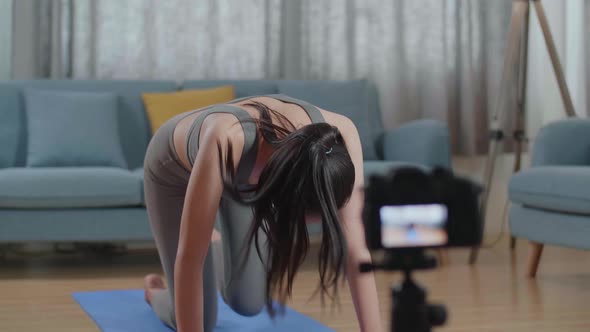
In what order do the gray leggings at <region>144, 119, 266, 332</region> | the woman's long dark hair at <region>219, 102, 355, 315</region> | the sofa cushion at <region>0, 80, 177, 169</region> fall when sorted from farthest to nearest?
the sofa cushion at <region>0, 80, 177, 169</region> → the gray leggings at <region>144, 119, 266, 332</region> → the woman's long dark hair at <region>219, 102, 355, 315</region>

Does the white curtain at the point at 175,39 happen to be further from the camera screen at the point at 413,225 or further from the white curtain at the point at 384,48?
the camera screen at the point at 413,225

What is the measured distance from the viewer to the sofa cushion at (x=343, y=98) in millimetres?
4125

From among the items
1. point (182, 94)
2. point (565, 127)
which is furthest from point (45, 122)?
point (565, 127)

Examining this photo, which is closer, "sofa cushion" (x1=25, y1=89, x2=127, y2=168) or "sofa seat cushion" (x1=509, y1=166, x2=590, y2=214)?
"sofa seat cushion" (x1=509, y1=166, x2=590, y2=214)

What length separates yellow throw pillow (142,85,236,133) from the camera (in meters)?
3.94

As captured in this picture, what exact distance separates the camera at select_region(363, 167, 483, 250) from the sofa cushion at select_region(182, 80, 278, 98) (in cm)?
356

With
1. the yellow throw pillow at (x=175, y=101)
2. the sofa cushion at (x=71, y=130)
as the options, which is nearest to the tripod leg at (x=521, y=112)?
the yellow throw pillow at (x=175, y=101)

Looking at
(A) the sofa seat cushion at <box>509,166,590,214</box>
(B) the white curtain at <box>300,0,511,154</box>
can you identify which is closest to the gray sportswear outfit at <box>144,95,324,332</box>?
(A) the sofa seat cushion at <box>509,166,590,214</box>

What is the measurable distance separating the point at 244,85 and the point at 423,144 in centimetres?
104

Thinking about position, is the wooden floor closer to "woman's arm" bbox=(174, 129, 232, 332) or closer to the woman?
the woman

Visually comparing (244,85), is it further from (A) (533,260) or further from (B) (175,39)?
(A) (533,260)

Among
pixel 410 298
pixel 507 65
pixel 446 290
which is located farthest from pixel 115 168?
pixel 410 298

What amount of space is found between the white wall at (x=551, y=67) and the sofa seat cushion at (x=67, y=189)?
2.55 meters

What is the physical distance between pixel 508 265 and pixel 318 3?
192 cm
